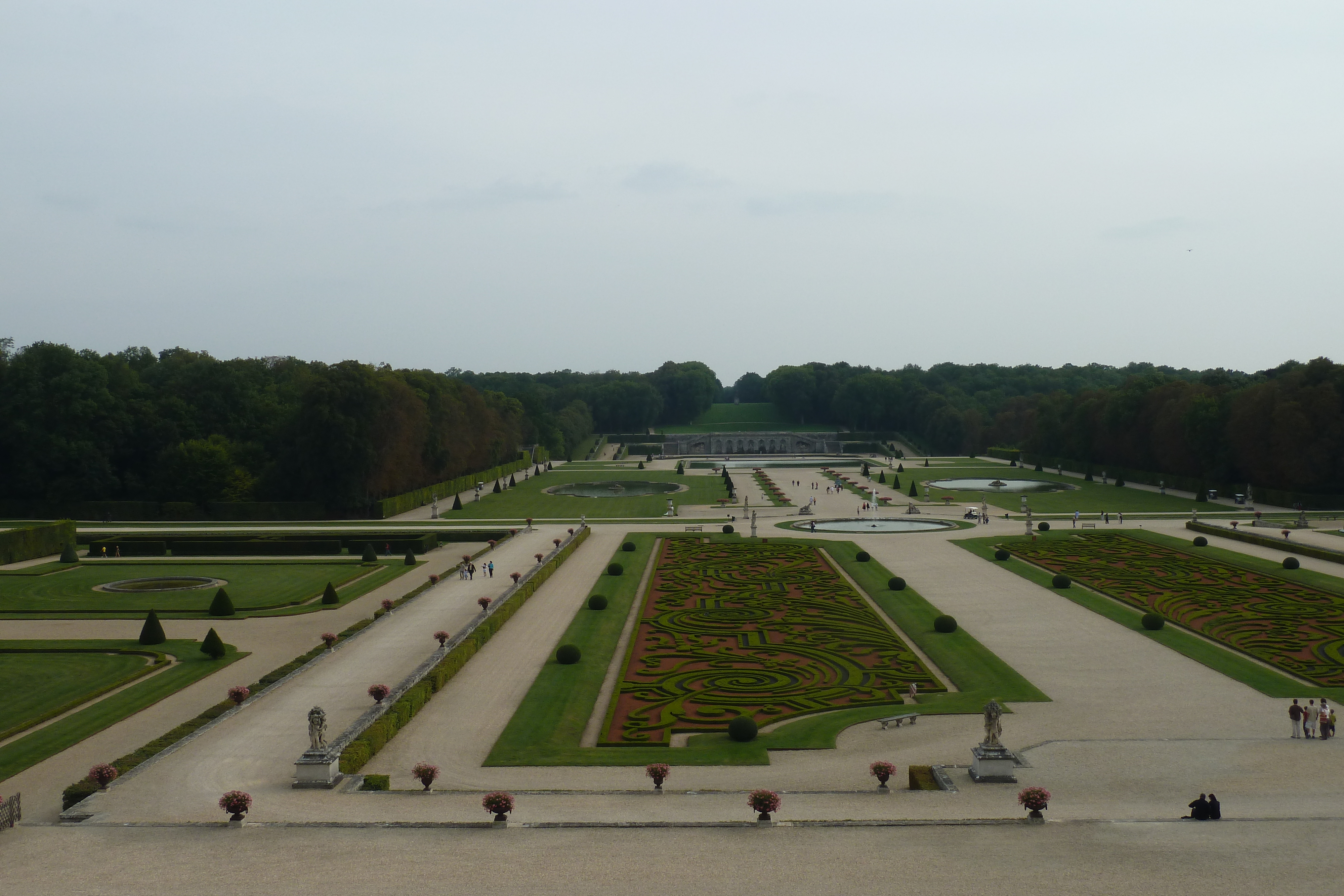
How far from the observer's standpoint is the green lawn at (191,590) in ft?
118

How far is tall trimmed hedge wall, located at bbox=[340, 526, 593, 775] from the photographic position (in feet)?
63.0

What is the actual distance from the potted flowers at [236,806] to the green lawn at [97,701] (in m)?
6.15

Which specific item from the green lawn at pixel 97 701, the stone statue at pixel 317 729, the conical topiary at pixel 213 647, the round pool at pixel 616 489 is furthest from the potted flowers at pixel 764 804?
the round pool at pixel 616 489

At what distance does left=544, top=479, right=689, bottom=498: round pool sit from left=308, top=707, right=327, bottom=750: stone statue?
188 ft

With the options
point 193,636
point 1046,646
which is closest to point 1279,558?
point 1046,646

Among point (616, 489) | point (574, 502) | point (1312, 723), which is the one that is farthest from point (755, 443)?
point (1312, 723)

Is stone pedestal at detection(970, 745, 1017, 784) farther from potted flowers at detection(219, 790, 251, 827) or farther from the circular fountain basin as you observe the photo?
the circular fountain basin

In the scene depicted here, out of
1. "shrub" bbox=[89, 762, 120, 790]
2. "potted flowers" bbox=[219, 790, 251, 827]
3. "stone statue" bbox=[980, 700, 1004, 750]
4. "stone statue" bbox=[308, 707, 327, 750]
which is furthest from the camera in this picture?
"stone statue" bbox=[980, 700, 1004, 750]

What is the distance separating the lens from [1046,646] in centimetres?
2892

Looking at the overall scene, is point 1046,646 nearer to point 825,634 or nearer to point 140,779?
point 825,634

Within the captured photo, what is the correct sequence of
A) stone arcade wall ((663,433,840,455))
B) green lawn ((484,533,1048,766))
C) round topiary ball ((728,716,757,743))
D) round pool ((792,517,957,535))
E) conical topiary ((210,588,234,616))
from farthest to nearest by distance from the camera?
1. stone arcade wall ((663,433,840,455))
2. round pool ((792,517,957,535))
3. conical topiary ((210,588,234,616))
4. round topiary ball ((728,716,757,743))
5. green lawn ((484,533,1048,766))

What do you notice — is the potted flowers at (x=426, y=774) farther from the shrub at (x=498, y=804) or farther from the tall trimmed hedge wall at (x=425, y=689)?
the shrub at (x=498, y=804)

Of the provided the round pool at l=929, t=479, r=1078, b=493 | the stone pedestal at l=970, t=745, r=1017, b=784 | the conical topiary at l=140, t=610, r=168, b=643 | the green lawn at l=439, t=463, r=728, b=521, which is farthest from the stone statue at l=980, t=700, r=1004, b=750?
the round pool at l=929, t=479, r=1078, b=493

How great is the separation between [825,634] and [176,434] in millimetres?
56088
